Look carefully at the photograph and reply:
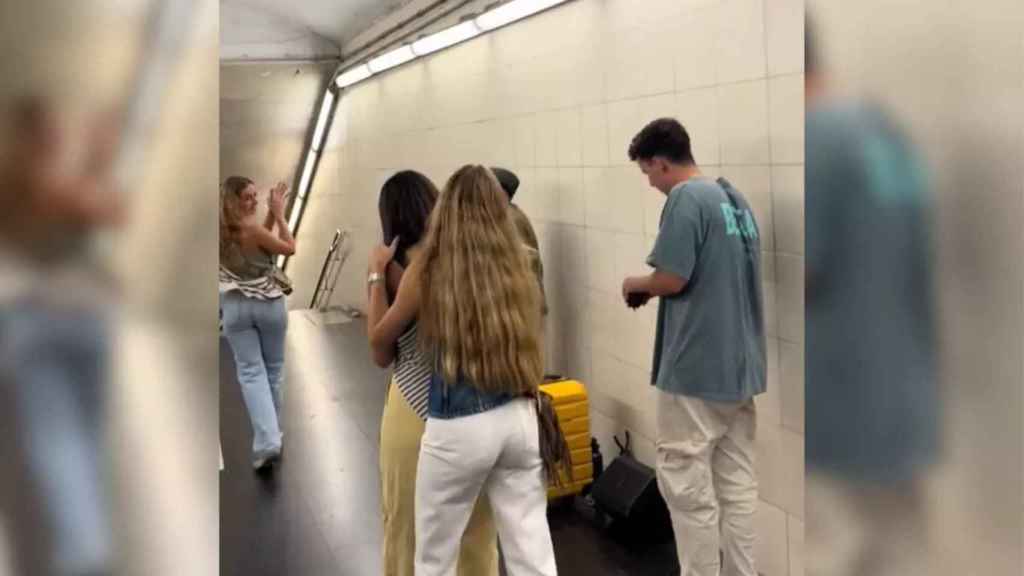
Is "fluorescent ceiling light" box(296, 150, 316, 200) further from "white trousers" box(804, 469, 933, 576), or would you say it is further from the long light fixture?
"white trousers" box(804, 469, 933, 576)

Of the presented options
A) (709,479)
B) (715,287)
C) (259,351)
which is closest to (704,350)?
(715,287)

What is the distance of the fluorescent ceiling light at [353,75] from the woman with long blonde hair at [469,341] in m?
1.18

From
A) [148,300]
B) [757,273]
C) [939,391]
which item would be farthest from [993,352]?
[757,273]

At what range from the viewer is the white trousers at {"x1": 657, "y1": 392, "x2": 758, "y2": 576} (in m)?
1.61

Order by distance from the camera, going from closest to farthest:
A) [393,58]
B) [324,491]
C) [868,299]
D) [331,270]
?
1. [868,299]
2. [324,491]
3. [393,58]
4. [331,270]

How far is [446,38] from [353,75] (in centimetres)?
31

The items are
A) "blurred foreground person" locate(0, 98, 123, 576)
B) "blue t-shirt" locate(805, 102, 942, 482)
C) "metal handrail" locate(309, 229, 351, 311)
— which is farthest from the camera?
"metal handrail" locate(309, 229, 351, 311)

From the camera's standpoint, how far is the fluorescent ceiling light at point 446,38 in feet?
7.67

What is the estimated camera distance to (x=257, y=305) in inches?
83.7

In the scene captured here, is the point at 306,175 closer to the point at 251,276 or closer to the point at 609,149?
the point at 251,276

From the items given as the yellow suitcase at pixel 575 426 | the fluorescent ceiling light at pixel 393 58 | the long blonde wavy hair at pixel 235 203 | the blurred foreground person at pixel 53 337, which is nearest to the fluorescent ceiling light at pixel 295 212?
the fluorescent ceiling light at pixel 393 58

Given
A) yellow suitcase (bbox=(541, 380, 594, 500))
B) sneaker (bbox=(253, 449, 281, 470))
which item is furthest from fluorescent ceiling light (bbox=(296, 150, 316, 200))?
yellow suitcase (bbox=(541, 380, 594, 500))

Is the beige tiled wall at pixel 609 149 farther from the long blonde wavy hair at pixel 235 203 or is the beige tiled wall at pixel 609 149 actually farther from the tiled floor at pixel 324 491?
the long blonde wavy hair at pixel 235 203

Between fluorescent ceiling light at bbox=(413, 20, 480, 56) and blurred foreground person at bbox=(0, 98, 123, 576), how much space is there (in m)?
2.18
